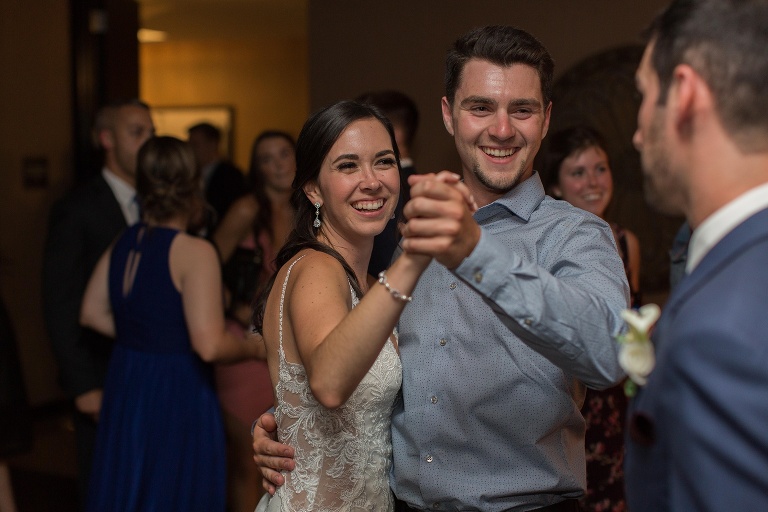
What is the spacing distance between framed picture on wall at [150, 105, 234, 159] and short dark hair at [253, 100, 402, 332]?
385 inches

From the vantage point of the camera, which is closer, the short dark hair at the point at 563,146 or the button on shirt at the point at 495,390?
the button on shirt at the point at 495,390

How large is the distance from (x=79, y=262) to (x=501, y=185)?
7.86ft

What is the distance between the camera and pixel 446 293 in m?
1.85

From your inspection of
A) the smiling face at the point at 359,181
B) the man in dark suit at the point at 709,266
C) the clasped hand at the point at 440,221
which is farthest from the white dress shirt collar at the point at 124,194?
the man in dark suit at the point at 709,266

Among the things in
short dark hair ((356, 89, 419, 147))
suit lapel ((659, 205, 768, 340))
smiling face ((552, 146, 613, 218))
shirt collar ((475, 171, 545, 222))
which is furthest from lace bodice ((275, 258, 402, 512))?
short dark hair ((356, 89, 419, 147))

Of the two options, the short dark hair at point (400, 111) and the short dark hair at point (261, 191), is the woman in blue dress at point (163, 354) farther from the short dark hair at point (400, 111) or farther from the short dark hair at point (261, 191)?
the short dark hair at point (400, 111)

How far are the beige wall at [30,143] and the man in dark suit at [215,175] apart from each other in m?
0.97

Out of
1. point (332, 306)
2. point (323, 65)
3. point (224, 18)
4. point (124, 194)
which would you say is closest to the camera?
point (332, 306)

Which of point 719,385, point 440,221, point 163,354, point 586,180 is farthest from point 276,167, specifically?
point 719,385

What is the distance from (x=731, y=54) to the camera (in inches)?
39.3

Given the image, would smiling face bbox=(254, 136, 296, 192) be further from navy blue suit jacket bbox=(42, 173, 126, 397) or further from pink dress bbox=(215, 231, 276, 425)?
navy blue suit jacket bbox=(42, 173, 126, 397)

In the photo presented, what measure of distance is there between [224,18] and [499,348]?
822 cm

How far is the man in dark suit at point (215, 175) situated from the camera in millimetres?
6336

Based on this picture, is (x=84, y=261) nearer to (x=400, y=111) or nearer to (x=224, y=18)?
(x=400, y=111)
